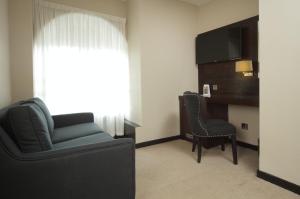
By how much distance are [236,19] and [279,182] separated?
255 cm

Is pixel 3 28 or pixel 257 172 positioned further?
pixel 3 28

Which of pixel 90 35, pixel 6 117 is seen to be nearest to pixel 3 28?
pixel 90 35

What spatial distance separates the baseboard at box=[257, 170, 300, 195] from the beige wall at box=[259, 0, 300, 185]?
0.13ft

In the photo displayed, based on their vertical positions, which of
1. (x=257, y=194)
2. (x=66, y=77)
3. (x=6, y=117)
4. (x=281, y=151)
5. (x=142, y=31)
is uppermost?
(x=142, y=31)

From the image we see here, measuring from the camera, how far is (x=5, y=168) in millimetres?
1125

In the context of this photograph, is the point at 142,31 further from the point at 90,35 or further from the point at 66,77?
the point at 66,77

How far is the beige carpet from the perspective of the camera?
6.06 feet

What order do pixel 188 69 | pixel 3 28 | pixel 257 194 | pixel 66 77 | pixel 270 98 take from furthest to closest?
pixel 188 69 < pixel 66 77 < pixel 3 28 < pixel 270 98 < pixel 257 194

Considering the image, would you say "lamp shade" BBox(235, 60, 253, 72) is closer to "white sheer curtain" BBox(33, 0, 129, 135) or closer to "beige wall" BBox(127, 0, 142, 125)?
"beige wall" BBox(127, 0, 142, 125)

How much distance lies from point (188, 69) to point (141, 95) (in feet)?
3.93

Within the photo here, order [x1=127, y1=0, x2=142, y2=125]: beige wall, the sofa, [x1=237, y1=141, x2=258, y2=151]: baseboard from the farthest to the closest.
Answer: [x1=127, y1=0, x2=142, y2=125]: beige wall
[x1=237, y1=141, x2=258, y2=151]: baseboard
the sofa

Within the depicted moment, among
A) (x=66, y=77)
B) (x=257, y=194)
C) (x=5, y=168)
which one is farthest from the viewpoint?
(x=66, y=77)

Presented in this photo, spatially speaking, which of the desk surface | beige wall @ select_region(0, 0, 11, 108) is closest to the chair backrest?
the desk surface

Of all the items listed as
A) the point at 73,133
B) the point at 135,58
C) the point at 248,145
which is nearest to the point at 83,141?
the point at 73,133
